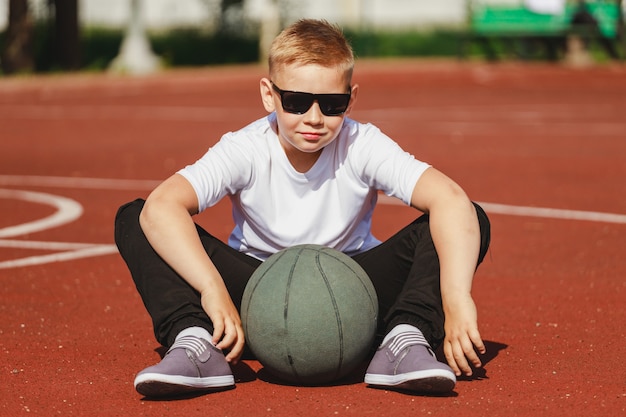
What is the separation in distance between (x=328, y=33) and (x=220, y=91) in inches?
775

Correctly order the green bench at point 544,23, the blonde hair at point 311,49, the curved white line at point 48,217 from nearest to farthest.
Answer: the blonde hair at point 311,49 → the curved white line at point 48,217 → the green bench at point 544,23

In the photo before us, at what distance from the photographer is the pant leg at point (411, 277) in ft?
15.6

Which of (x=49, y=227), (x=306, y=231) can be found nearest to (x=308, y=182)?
(x=306, y=231)

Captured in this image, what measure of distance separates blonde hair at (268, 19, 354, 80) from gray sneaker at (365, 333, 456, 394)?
1.16m

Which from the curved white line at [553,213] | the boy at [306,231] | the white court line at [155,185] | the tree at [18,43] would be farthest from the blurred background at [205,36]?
the boy at [306,231]

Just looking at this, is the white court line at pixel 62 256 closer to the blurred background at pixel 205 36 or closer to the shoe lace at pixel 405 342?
the shoe lace at pixel 405 342

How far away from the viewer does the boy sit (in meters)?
4.54

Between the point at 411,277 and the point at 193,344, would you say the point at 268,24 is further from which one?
the point at 193,344

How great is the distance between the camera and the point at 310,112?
4.83m

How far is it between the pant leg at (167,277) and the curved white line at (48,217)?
13.2 feet

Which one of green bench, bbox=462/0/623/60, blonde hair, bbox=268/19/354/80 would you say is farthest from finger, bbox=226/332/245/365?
green bench, bbox=462/0/623/60

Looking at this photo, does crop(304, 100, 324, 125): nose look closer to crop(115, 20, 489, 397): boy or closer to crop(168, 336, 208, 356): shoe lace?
crop(115, 20, 489, 397): boy

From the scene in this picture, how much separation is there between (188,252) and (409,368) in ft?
3.28

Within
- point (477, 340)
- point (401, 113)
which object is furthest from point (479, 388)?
point (401, 113)
